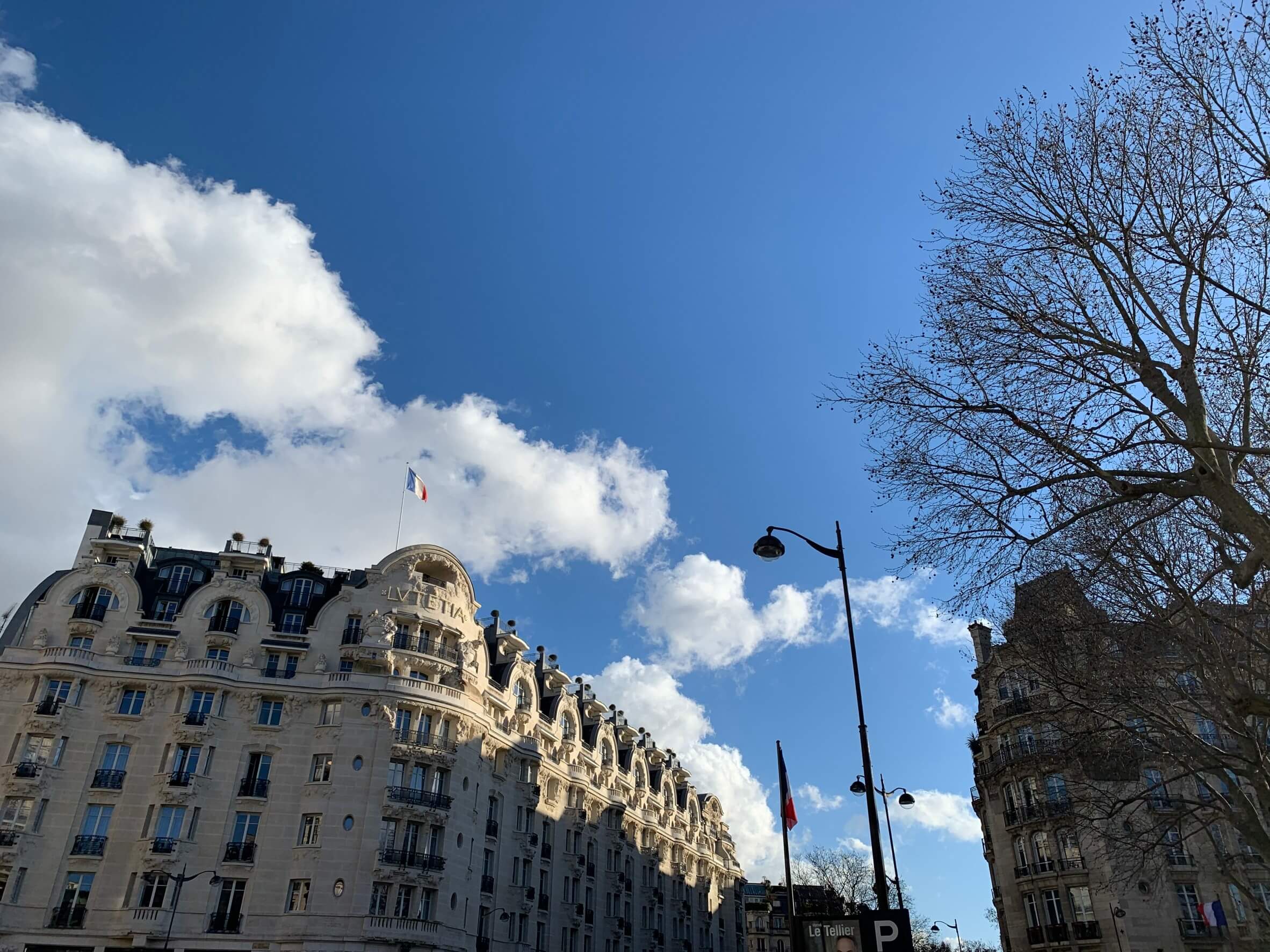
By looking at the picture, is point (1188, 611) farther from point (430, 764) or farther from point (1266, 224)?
point (430, 764)

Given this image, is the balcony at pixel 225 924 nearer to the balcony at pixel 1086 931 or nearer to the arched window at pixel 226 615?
the arched window at pixel 226 615

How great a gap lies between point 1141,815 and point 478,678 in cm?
3492

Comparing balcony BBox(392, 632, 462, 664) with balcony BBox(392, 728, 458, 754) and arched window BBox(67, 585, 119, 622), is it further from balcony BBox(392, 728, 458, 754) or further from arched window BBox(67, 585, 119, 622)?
arched window BBox(67, 585, 119, 622)

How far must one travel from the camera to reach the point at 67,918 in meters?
38.5

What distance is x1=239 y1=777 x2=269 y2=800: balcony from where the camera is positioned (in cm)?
4278

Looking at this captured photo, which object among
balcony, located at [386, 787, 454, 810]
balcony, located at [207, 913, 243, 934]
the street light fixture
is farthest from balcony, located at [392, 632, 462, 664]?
balcony, located at [207, 913, 243, 934]

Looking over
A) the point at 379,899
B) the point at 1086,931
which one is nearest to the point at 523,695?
the point at 379,899

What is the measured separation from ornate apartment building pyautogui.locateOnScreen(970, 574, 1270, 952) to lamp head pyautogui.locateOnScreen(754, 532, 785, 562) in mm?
19030

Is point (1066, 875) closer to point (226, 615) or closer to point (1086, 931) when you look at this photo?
point (1086, 931)

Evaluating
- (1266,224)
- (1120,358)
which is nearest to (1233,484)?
(1120,358)

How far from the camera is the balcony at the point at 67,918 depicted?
38.2 metres

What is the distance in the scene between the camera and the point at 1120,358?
1400 centimetres

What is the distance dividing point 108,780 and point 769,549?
1530 inches

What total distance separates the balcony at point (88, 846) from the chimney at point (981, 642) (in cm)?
4790
